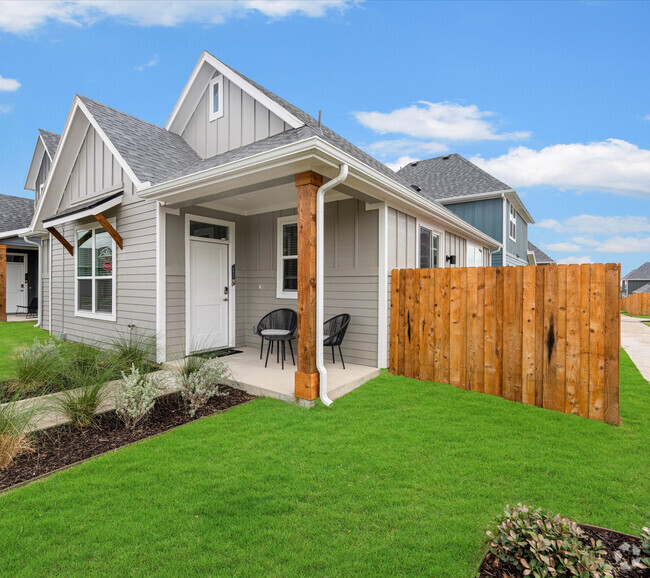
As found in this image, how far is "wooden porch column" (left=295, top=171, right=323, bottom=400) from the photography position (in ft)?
13.5

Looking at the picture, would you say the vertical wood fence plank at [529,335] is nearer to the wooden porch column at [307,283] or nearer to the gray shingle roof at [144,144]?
the wooden porch column at [307,283]

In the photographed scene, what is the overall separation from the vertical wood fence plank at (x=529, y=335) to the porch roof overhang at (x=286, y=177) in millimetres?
2113

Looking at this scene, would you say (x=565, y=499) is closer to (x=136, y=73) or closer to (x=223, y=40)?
(x=223, y=40)

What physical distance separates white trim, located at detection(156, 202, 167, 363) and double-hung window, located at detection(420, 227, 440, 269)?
15.3ft

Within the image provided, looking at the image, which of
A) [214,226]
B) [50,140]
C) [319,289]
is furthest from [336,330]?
[50,140]

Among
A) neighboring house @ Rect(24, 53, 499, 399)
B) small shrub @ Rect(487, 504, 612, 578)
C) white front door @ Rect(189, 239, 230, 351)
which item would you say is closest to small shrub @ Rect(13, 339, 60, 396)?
neighboring house @ Rect(24, 53, 499, 399)

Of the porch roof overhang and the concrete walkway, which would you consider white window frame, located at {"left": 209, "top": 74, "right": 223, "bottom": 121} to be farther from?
the concrete walkway

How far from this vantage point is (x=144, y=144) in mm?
7160

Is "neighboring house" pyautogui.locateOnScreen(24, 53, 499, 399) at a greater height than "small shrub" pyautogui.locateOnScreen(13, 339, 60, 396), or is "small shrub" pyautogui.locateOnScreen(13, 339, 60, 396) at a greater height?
"neighboring house" pyautogui.locateOnScreen(24, 53, 499, 399)

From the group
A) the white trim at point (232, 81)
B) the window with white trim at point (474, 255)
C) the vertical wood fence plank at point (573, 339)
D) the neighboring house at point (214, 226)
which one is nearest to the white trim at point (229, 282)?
the neighboring house at point (214, 226)

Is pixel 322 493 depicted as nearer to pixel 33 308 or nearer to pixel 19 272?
pixel 33 308

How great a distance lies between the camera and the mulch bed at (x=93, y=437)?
114 inches

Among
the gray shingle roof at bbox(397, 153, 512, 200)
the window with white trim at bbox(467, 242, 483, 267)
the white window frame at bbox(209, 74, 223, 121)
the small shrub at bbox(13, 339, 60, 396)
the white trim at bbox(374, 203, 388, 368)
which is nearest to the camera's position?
the small shrub at bbox(13, 339, 60, 396)

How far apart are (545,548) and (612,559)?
0.57 metres
